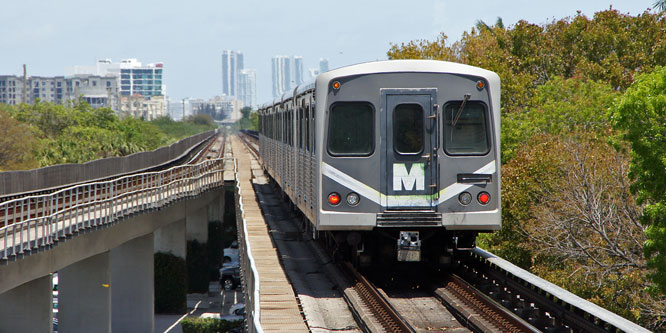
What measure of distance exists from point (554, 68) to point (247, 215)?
25766 millimetres

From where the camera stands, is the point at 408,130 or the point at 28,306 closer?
the point at 408,130

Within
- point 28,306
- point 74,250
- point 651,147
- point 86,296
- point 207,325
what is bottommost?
point 207,325

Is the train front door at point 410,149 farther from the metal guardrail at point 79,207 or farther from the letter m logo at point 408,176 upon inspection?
the metal guardrail at point 79,207

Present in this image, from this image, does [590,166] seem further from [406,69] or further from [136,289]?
[136,289]

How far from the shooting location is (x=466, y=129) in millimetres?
Answer: 12789

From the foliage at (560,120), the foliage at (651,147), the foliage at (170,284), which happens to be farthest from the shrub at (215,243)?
the foliage at (651,147)

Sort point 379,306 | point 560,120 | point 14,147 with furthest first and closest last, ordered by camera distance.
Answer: point 14,147, point 560,120, point 379,306

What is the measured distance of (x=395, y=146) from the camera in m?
12.6

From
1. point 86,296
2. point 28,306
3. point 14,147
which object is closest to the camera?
point 28,306

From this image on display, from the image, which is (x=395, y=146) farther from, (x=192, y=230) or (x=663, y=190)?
(x=192, y=230)

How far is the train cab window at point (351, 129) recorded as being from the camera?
12711 mm

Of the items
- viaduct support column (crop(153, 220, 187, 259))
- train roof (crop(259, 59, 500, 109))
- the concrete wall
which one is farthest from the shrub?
train roof (crop(259, 59, 500, 109))

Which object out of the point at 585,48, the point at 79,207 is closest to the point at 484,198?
the point at 79,207

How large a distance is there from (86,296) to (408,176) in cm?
1976
